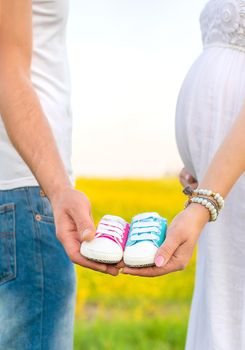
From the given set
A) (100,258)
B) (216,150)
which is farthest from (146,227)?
(216,150)

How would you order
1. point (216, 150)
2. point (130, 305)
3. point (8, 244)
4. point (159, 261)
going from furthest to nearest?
point (130, 305) → point (216, 150) → point (8, 244) → point (159, 261)

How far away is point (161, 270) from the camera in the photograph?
1.32m

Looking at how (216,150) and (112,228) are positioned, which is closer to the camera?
(112,228)

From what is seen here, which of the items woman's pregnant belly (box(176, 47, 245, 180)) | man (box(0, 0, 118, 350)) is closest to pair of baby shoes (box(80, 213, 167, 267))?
man (box(0, 0, 118, 350))

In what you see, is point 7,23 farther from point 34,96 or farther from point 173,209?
point 173,209

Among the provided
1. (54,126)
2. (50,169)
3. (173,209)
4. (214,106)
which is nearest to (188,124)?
(214,106)

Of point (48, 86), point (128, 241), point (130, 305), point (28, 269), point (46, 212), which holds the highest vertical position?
point (48, 86)

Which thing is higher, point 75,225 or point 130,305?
point 75,225

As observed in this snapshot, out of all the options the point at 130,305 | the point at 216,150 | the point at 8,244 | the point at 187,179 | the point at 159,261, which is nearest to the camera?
the point at 159,261

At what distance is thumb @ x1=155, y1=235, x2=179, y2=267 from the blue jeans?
1.38 ft

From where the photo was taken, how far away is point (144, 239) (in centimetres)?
134

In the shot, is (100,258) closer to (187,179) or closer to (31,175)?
(31,175)

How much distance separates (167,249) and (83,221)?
172mm

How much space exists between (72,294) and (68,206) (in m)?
0.40
